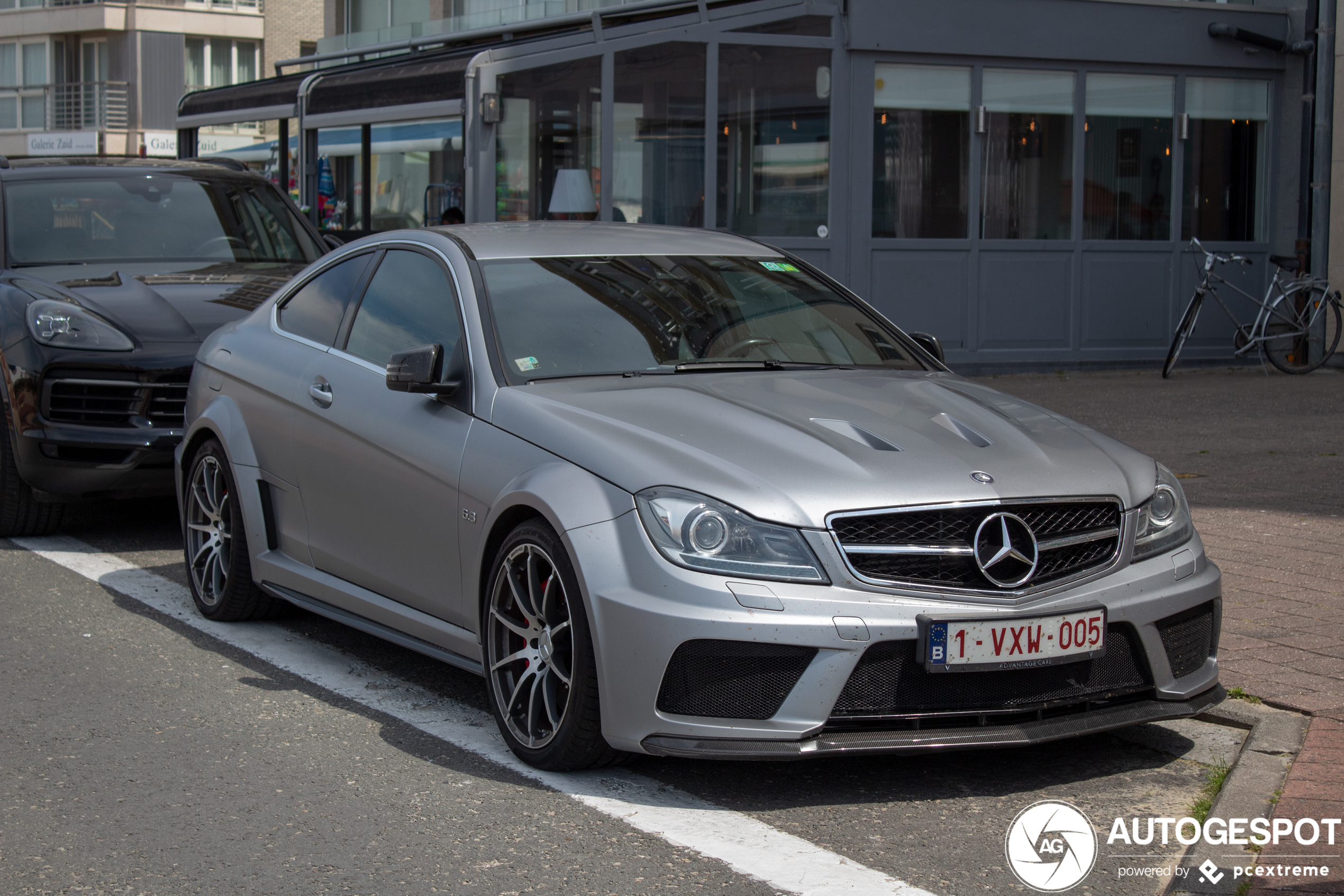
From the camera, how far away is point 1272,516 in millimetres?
8094

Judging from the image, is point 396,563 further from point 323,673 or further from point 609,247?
point 609,247

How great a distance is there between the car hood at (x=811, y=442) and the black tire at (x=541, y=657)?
0.30 metres

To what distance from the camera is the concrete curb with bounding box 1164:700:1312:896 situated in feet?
12.2

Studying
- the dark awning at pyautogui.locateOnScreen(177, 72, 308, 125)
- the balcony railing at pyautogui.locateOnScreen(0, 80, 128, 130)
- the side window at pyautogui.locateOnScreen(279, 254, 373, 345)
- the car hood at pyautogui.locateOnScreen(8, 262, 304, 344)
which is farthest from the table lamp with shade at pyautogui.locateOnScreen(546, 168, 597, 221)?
the balcony railing at pyautogui.locateOnScreen(0, 80, 128, 130)

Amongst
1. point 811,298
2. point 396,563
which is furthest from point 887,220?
point 396,563

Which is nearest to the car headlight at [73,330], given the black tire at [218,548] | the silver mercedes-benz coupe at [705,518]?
the black tire at [218,548]

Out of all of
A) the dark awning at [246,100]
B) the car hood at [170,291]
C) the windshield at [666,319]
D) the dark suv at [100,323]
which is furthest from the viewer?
the dark awning at [246,100]

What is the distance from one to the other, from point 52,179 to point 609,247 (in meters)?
5.22

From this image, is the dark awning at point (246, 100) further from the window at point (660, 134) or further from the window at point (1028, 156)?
the window at point (1028, 156)

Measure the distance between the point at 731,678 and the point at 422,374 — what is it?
1.53 m

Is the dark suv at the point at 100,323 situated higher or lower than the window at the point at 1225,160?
lower

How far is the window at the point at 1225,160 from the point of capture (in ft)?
55.2

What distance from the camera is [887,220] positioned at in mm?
15906
